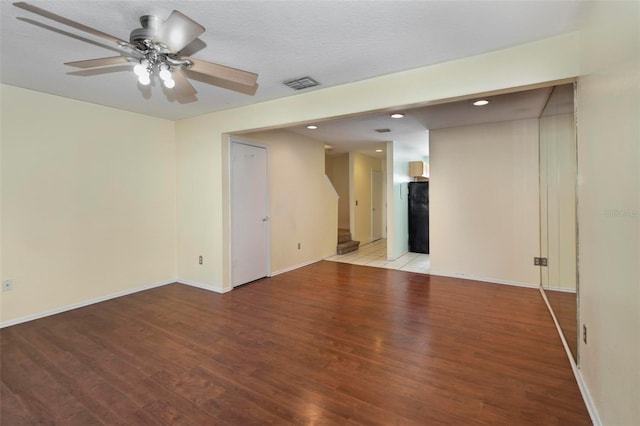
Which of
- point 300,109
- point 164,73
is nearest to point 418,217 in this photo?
point 300,109

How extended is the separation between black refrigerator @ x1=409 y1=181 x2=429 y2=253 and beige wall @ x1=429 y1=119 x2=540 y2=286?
1.54 metres

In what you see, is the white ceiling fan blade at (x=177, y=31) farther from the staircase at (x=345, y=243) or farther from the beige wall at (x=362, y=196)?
the beige wall at (x=362, y=196)

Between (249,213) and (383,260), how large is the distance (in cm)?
293

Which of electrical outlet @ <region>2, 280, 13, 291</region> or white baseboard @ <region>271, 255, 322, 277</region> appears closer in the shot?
electrical outlet @ <region>2, 280, 13, 291</region>

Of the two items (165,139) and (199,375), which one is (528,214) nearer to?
(199,375)

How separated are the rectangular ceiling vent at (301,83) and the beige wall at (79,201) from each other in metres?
2.47

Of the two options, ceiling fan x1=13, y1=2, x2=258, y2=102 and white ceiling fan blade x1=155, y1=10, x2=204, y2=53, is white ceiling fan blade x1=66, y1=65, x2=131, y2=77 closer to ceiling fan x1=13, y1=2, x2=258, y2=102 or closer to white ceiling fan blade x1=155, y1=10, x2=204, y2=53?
ceiling fan x1=13, y1=2, x2=258, y2=102

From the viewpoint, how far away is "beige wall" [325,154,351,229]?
8.16 m

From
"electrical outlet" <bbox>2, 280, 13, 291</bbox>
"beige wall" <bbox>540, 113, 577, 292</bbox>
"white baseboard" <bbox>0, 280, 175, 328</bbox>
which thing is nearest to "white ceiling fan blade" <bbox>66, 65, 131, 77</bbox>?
"electrical outlet" <bbox>2, 280, 13, 291</bbox>

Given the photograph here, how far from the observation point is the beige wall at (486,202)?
14.1 feet

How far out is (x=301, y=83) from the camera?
3.02 meters

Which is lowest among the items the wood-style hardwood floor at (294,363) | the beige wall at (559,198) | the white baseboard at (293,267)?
the wood-style hardwood floor at (294,363)

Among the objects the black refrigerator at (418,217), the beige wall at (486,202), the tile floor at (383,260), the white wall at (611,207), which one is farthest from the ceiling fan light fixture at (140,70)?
the black refrigerator at (418,217)

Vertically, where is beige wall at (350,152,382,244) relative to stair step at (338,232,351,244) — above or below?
above
